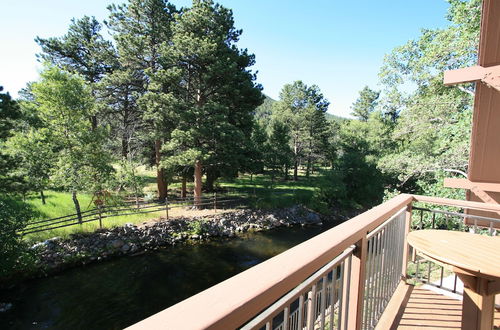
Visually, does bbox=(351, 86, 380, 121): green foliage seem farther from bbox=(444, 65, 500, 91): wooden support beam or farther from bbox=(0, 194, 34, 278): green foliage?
bbox=(0, 194, 34, 278): green foliage

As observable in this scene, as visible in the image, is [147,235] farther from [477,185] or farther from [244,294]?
[244,294]

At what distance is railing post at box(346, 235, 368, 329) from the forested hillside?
6.82 metres

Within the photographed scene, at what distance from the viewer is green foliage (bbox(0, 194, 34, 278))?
6.72 metres

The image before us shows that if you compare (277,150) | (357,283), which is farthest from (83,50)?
(357,283)

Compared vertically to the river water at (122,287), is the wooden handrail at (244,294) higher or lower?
higher

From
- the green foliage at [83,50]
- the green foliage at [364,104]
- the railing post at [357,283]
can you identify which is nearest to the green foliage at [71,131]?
the green foliage at [83,50]

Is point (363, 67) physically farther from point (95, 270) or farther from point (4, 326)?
point (4, 326)

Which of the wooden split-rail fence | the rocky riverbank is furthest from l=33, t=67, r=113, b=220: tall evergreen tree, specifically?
the rocky riverbank

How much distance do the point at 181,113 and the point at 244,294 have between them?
11931 mm

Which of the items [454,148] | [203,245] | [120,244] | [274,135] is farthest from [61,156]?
[274,135]

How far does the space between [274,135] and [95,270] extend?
15471 millimetres

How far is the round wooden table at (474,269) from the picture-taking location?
132 centimetres

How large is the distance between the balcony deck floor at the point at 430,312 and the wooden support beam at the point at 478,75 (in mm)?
2094

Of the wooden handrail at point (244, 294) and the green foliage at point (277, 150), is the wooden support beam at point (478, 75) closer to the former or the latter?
the wooden handrail at point (244, 294)
